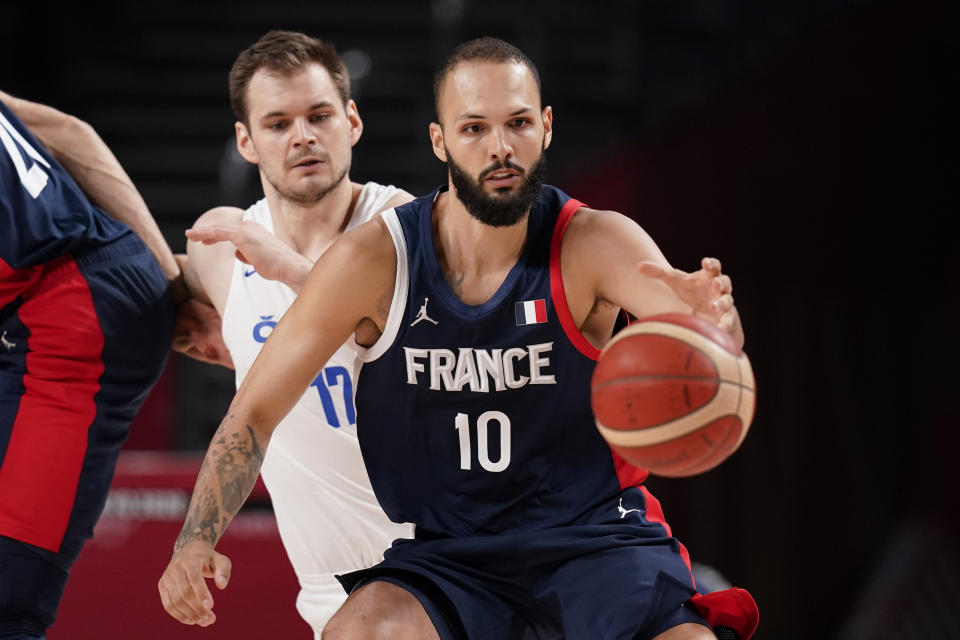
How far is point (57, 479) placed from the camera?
137 inches

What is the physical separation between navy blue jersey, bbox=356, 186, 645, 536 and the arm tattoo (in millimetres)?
393

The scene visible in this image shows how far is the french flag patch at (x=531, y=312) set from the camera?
2957 millimetres

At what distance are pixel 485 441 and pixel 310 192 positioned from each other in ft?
4.18

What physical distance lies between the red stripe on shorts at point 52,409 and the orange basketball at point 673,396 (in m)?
1.76

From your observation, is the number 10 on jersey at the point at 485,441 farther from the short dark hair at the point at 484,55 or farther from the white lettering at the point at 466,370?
the short dark hair at the point at 484,55

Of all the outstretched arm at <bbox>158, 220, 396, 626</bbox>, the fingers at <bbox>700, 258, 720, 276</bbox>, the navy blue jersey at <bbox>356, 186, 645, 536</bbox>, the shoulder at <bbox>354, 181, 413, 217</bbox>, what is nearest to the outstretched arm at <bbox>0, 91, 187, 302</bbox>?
the shoulder at <bbox>354, 181, 413, 217</bbox>

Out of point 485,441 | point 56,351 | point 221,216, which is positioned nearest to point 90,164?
point 221,216

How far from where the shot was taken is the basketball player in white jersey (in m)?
3.83

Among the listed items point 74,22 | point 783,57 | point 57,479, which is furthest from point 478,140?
point 74,22

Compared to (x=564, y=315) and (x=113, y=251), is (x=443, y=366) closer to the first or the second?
(x=564, y=315)

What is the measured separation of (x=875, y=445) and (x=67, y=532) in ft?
18.4

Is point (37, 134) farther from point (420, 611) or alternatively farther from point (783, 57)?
point (783, 57)

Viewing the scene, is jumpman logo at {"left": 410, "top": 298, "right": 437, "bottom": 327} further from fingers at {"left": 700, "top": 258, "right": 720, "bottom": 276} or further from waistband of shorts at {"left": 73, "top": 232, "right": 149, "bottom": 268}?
waistband of shorts at {"left": 73, "top": 232, "right": 149, "bottom": 268}

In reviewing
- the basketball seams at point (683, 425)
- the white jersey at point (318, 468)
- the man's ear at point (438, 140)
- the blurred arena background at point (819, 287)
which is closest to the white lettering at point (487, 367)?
the basketball seams at point (683, 425)
